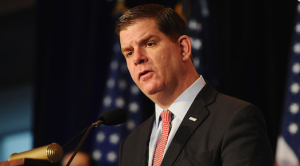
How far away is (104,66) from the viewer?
591 centimetres

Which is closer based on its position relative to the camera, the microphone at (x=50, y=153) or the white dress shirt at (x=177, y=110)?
the microphone at (x=50, y=153)

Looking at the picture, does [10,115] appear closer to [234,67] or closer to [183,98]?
[234,67]

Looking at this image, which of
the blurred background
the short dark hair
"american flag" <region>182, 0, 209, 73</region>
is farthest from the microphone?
"american flag" <region>182, 0, 209, 73</region>

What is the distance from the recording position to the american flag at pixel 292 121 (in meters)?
3.83

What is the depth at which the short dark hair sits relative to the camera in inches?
83.6

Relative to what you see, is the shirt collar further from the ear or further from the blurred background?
the blurred background

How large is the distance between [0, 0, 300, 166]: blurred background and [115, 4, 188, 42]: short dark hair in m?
2.85

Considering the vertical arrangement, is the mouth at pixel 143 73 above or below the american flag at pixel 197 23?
above

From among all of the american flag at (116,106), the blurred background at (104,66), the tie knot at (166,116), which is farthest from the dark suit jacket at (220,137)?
the american flag at (116,106)

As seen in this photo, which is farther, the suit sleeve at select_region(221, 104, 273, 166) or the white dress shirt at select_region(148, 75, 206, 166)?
the white dress shirt at select_region(148, 75, 206, 166)

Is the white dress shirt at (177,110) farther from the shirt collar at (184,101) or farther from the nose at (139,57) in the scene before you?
the nose at (139,57)

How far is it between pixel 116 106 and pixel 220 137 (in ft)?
11.9

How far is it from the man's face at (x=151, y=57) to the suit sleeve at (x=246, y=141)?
42 cm

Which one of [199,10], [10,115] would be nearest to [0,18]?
[10,115]
